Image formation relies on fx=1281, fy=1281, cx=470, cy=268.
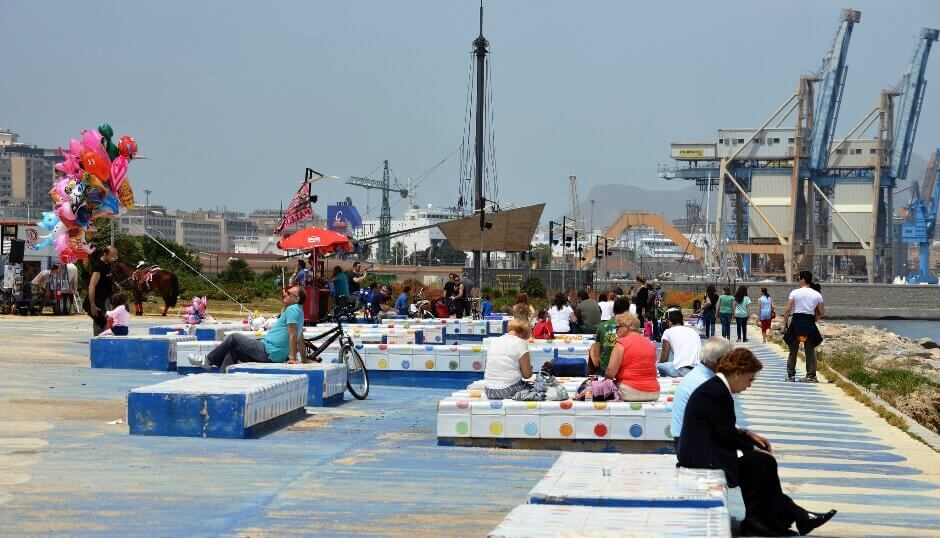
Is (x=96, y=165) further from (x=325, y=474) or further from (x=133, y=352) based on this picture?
(x=325, y=474)

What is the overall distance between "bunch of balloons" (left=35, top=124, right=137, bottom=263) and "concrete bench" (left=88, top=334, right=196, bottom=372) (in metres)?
6.27

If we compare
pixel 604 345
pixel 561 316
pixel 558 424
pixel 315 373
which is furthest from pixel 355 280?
pixel 558 424

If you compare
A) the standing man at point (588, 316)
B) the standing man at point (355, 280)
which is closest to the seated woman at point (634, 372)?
the standing man at point (588, 316)

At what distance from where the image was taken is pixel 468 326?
27656 mm

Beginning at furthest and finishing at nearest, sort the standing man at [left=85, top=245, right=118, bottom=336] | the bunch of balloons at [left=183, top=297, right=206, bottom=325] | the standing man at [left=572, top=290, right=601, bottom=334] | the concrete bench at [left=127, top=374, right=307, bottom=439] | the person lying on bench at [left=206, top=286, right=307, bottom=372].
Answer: the standing man at [left=572, top=290, right=601, bottom=334] < the bunch of balloons at [left=183, top=297, right=206, bottom=325] < the standing man at [left=85, top=245, right=118, bottom=336] < the person lying on bench at [left=206, top=286, right=307, bottom=372] < the concrete bench at [left=127, top=374, right=307, bottom=439]

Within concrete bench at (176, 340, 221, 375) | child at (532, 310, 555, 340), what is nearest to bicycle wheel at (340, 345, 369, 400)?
concrete bench at (176, 340, 221, 375)

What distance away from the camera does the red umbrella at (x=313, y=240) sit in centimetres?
2461

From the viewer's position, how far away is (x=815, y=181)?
147m

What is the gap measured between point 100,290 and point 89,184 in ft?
17.0

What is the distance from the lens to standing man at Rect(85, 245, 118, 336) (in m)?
17.6

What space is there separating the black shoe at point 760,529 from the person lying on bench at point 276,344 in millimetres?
6978

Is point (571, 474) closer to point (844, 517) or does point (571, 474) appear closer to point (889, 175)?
point (844, 517)

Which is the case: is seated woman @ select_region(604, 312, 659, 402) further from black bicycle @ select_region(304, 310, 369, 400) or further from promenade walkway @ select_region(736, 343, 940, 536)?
black bicycle @ select_region(304, 310, 369, 400)

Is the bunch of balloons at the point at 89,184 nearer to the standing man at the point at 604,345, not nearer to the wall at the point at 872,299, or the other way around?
the standing man at the point at 604,345
